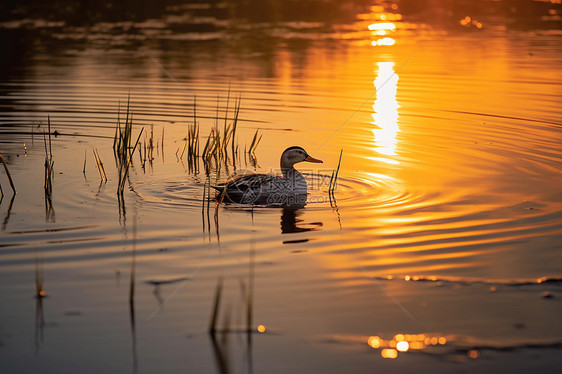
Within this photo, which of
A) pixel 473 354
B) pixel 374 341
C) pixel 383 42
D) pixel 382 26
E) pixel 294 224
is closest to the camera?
pixel 473 354

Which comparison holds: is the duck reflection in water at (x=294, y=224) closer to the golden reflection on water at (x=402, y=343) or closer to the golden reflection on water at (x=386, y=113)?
the golden reflection on water at (x=402, y=343)

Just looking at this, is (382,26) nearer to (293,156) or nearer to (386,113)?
(386,113)

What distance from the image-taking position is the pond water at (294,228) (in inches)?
241

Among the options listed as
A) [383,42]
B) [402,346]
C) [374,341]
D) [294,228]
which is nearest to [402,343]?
[402,346]

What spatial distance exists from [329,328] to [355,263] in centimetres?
179

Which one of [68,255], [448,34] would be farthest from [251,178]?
[448,34]

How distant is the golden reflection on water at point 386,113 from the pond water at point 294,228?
97 millimetres

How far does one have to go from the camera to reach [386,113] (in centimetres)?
1827

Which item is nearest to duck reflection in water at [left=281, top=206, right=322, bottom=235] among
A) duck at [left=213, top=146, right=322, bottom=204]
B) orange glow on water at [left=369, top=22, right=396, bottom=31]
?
duck at [left=213, top=146, right=322, bottom=204]

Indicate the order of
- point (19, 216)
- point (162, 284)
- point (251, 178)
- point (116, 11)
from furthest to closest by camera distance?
point (116, 11)
point (251, 178)
point (19, 216)
point (162, 284)

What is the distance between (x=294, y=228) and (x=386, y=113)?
932 centimetres

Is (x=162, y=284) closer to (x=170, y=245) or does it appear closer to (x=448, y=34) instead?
(x=170, y=245)

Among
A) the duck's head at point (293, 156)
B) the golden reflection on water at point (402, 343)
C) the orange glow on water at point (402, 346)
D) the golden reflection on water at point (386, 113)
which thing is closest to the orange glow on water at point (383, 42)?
the golden reflection on water at point (386, 113)

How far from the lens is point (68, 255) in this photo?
325 inches
